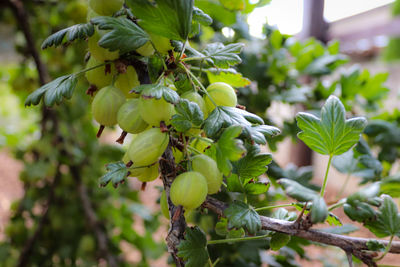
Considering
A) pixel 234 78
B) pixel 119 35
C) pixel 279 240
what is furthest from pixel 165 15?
pixel 279 240

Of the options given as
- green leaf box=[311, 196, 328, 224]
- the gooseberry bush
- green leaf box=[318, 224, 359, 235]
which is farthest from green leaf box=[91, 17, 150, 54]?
green leaf box=[318, 224, 359, 235]

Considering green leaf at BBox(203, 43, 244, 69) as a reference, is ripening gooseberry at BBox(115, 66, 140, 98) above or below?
below

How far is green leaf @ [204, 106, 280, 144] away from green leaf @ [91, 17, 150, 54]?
0.34 ft

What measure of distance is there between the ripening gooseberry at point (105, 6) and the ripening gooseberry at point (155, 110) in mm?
117

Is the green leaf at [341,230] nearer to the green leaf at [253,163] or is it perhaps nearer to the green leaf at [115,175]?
the green leaf at [253,163]

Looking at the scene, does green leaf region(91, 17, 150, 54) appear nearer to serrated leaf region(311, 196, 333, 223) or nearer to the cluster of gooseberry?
the cluster of gooseberry

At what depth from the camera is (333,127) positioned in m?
0.34

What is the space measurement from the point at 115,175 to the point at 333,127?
0.77ft

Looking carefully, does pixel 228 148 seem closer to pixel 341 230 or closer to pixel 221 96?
pixel 221 96

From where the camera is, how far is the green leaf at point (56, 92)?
0.34 meters

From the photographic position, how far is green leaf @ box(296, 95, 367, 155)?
1.11 feet

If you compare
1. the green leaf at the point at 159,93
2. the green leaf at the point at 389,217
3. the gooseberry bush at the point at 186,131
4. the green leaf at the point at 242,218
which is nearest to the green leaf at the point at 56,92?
the gooseberry bush at the point at 186,131

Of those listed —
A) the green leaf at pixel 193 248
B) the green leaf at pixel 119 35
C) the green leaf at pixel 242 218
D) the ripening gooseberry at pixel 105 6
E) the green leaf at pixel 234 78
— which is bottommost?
the green leaf at pixel 193 248

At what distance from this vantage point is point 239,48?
38 centimetres
